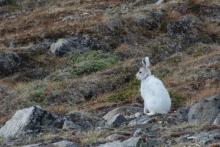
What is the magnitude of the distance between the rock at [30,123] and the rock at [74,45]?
14.5 m

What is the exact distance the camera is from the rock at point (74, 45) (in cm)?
3207

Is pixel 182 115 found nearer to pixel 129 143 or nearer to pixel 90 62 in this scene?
pixel 129 143

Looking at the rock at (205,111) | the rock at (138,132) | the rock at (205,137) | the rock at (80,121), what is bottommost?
the rock at (80,121)

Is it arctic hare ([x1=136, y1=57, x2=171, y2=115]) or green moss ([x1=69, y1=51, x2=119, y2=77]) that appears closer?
arctic hare ([x1=136, y1=57, x2=171, y2=115])

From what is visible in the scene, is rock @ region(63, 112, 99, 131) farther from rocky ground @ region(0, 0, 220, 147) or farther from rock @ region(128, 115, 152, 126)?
rock @ region(128, 115, 152, 126)

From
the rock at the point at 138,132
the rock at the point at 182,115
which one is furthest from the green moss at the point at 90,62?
the rock at the point at 138,132

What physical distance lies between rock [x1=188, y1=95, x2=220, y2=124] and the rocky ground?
0.10 ft

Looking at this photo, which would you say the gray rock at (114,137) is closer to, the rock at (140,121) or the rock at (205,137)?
the rock at (205,137)

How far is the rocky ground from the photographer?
15.1 metres

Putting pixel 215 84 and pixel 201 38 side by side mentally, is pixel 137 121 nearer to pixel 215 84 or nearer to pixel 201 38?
pixel 215 84

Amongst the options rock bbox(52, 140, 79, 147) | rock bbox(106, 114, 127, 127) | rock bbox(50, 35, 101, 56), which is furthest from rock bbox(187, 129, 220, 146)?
rock bbox(50, 35, 101, 56)

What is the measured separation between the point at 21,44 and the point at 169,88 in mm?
11730

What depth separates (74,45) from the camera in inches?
1284

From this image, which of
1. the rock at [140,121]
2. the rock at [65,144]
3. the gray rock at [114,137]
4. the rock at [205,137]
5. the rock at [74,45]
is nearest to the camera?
the rock at [205,137]
